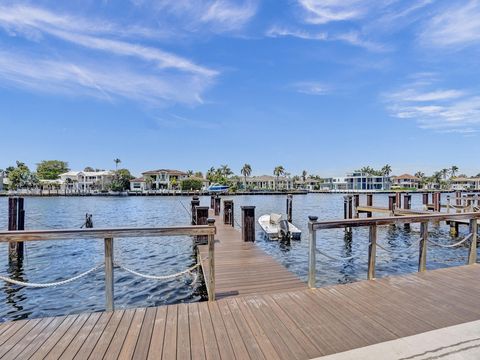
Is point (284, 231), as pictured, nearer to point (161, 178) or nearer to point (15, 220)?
point (15, 220)

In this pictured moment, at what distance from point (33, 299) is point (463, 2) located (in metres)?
14.9

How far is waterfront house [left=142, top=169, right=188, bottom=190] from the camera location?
96500 mm

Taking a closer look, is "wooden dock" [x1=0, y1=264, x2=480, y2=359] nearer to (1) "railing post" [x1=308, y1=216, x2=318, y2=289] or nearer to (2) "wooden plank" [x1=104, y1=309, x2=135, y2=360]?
(2) "wooden plank" [x1=104, y1=309, x2=135, y2=360]

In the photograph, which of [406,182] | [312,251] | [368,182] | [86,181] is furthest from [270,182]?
[312,251]

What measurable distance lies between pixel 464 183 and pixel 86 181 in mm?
157845

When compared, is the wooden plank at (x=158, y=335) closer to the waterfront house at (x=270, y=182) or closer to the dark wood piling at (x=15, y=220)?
the dark wood piling at (x=15, y=220)

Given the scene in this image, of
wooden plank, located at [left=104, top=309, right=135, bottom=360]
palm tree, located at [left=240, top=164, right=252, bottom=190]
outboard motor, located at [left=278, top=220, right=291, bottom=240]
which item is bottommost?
outboard motor, located at [left=278, top=220, right=291, bottom=240]

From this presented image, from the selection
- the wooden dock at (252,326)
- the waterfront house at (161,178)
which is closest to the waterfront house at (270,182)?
the waterfront house at (161,178)

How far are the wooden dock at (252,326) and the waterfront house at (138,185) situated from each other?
96.9m

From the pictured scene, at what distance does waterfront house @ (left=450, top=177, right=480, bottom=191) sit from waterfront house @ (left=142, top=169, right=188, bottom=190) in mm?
119291

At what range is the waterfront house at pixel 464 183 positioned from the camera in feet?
390

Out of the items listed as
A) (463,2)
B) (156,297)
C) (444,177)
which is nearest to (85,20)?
(156,297)

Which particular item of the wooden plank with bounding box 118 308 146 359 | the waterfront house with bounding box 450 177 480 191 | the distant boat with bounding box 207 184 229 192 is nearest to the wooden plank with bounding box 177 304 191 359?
the wooden plank with bounding box 118 308 146 359

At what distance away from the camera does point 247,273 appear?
624 cm
